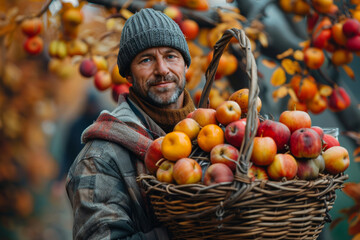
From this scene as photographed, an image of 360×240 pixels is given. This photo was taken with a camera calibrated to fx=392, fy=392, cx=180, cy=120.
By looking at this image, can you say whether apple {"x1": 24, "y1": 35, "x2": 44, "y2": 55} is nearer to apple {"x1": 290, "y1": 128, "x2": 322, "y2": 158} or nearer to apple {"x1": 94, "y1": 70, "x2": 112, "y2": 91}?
apple {"x1": 94, "y1": 70, "x2": 112, "y2": 91}

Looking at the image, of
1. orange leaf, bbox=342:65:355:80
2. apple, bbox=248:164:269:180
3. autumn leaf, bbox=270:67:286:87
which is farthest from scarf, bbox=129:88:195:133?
orange leaf, bbox=342:65:355:80

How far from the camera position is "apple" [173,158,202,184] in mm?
1062

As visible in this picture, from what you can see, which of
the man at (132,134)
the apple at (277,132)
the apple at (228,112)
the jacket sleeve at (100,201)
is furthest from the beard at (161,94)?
the apple at (277,132)

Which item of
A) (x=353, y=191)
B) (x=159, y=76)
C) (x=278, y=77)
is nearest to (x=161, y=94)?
(x=159, y=76)

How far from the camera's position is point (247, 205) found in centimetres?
101

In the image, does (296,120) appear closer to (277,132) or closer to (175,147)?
(277,132)

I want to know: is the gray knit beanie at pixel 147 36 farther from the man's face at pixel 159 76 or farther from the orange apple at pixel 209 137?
the orange apple at pixel 209 137

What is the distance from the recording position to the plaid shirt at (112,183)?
127 cm

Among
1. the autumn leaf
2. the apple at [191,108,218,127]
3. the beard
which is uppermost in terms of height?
the apple at [191,108,218,127]

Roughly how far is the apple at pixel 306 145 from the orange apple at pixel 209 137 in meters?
0.21

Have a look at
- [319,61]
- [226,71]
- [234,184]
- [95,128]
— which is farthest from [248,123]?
[319,61]

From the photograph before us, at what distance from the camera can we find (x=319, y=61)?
2693 mm

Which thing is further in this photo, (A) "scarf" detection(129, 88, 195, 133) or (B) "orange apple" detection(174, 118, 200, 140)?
(A) "scarf" detection(129, 88, 195, 133)

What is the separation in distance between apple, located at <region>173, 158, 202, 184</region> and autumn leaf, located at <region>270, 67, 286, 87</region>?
1.90 m
